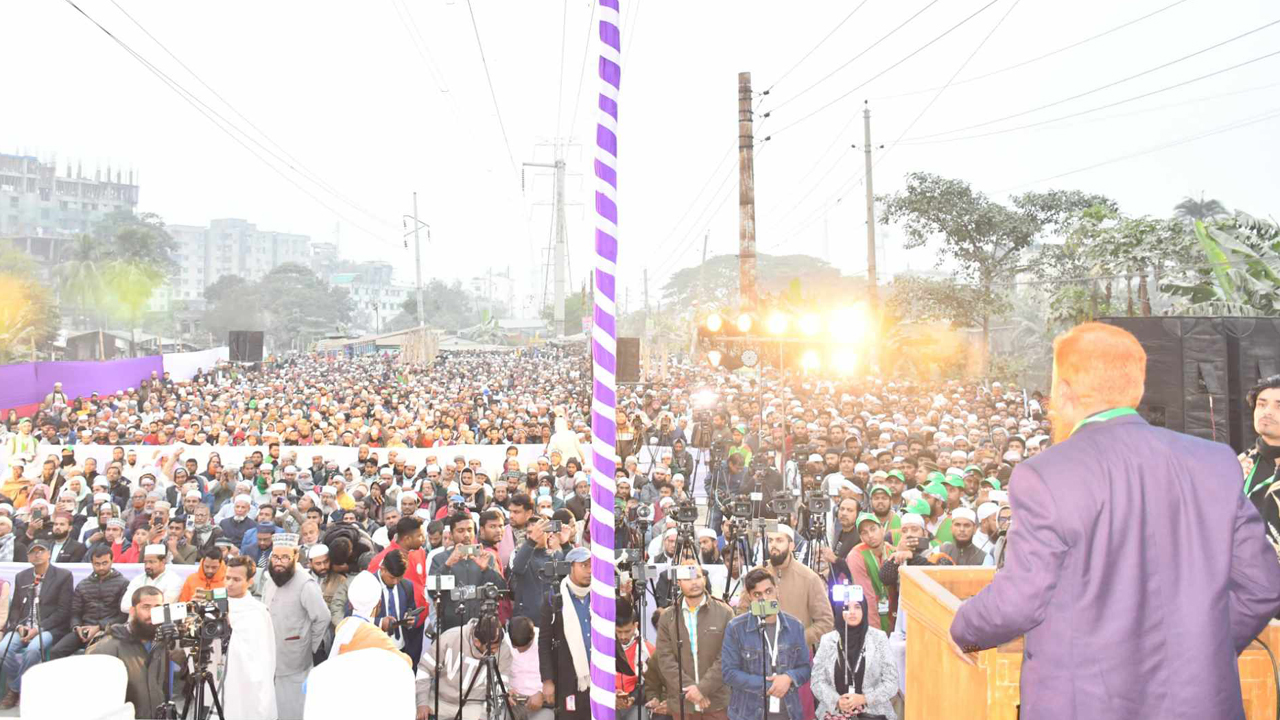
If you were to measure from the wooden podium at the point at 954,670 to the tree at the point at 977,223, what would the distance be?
94.0 ft

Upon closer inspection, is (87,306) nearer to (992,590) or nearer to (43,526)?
(43,526)

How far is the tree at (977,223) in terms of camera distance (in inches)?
1205

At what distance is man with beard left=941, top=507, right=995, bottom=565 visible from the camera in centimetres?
743

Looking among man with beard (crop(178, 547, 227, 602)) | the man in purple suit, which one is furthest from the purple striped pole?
man with beard (crop(178, 547, 227, 602))

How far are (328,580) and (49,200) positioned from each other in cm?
14552

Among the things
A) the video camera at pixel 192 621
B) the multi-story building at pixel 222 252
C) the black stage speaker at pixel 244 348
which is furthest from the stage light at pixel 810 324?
the multi-story building at pixel 222 252

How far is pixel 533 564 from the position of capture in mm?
7289

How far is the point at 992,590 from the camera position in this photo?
2.15m

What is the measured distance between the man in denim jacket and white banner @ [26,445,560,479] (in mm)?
9184

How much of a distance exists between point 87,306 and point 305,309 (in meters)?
27.2

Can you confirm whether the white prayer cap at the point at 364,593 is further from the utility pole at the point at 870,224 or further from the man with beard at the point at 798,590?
the utility pole at the point at 870,224

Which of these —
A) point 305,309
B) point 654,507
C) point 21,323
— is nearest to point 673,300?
point 305,309

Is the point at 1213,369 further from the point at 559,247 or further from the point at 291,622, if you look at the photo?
the point at 559,247

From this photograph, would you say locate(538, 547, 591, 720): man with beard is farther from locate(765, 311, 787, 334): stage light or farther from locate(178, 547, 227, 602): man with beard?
locate(765, 311, 787, 334): stage light
